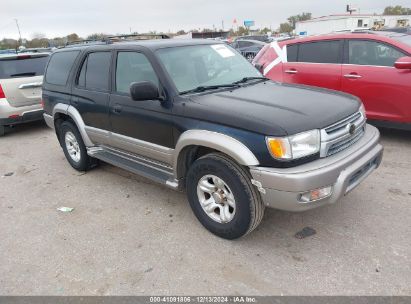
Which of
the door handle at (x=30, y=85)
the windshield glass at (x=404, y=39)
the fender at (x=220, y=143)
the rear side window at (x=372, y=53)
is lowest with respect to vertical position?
the fender at (x=220, y=143)

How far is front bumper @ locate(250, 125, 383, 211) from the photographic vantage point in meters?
2.71

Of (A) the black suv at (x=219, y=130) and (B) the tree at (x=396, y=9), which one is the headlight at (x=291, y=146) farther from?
(B) the tree at (x=396, y=9)

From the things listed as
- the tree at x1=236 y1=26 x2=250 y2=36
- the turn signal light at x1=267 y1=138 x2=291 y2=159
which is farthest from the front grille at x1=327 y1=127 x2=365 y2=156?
the tree at x1=236 y1=26 x2=250 y2=36

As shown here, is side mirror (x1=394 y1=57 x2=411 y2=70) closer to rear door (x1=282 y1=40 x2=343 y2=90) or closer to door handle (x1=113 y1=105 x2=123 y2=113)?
rear door (x1=282 y1=40 x2=343 y2=90)

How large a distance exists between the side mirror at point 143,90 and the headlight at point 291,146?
1.26 metres

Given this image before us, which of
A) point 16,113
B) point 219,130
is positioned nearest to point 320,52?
point 219,130

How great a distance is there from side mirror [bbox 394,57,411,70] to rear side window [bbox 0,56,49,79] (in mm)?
6794


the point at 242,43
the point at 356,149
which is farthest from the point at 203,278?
the point at 242,43

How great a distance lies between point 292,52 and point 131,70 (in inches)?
144

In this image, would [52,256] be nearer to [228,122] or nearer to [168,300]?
[168,300]

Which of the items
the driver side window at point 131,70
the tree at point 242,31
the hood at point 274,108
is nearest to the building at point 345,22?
the tree at point 242,31

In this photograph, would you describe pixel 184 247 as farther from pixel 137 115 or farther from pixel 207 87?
pixel 207 87

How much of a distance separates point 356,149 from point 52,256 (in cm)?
291

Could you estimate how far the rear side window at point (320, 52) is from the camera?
596 cm
